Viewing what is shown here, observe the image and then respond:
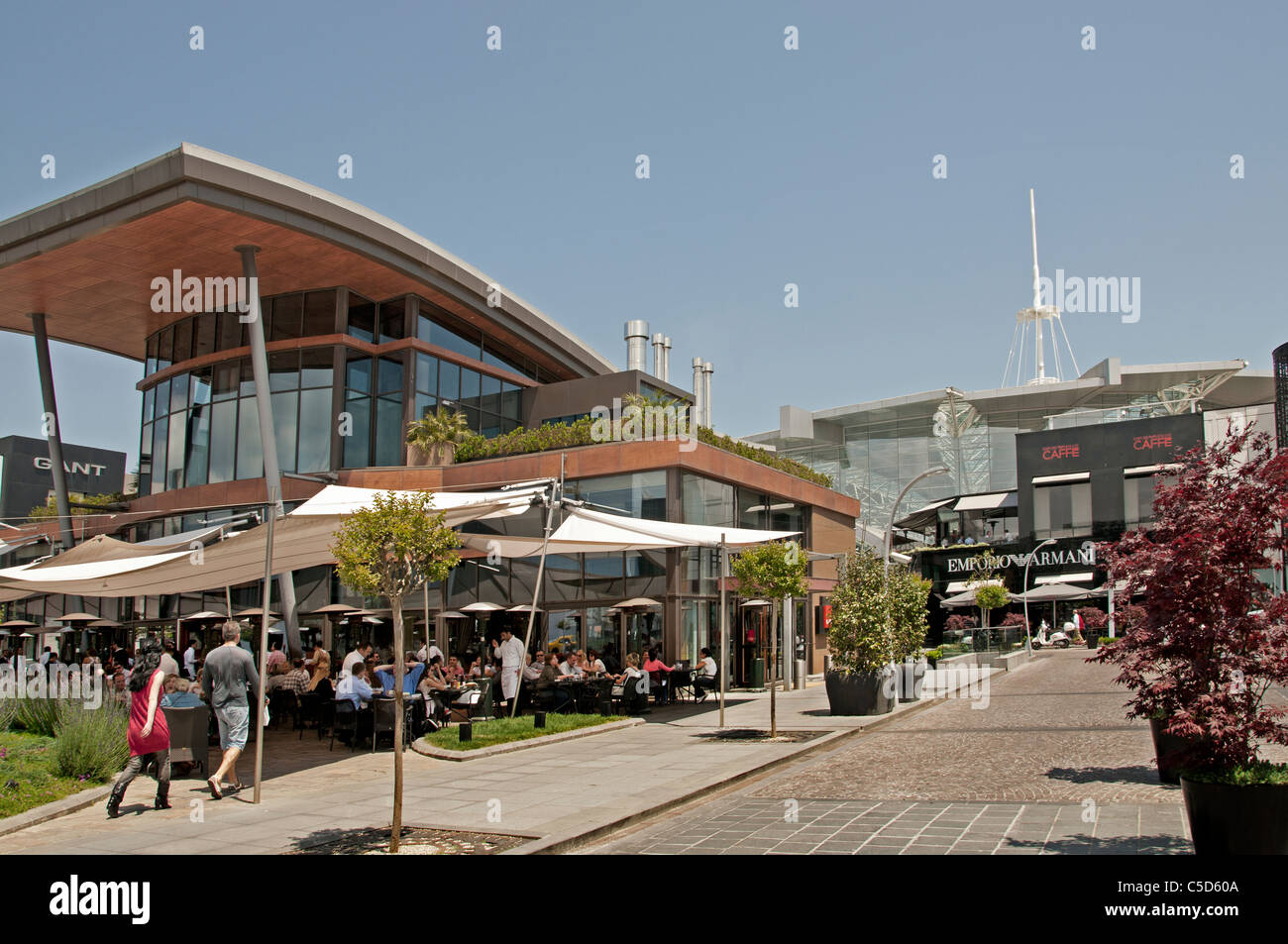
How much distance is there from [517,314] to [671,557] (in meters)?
11.9

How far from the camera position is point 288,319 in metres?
28.7

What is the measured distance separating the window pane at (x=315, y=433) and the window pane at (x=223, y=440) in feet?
7.14

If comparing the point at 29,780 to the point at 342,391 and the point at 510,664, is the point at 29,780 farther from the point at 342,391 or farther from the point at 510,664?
the point at 342,391

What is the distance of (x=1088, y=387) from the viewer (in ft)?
276

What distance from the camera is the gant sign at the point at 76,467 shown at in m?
65.3

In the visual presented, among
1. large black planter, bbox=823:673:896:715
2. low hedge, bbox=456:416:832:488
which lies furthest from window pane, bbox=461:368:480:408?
large black planter, bbox=823:673:896:715

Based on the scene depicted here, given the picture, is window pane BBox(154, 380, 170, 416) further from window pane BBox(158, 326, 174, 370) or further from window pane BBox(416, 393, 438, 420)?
window pane BBox(416, 393, 438, 420)

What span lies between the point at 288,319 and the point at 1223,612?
26609 millimetres

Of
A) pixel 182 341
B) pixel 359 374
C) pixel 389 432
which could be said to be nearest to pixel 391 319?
pixel 359 374

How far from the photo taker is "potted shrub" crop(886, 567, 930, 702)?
1828cm

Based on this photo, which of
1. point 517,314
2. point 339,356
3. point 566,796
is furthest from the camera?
point 517,314
